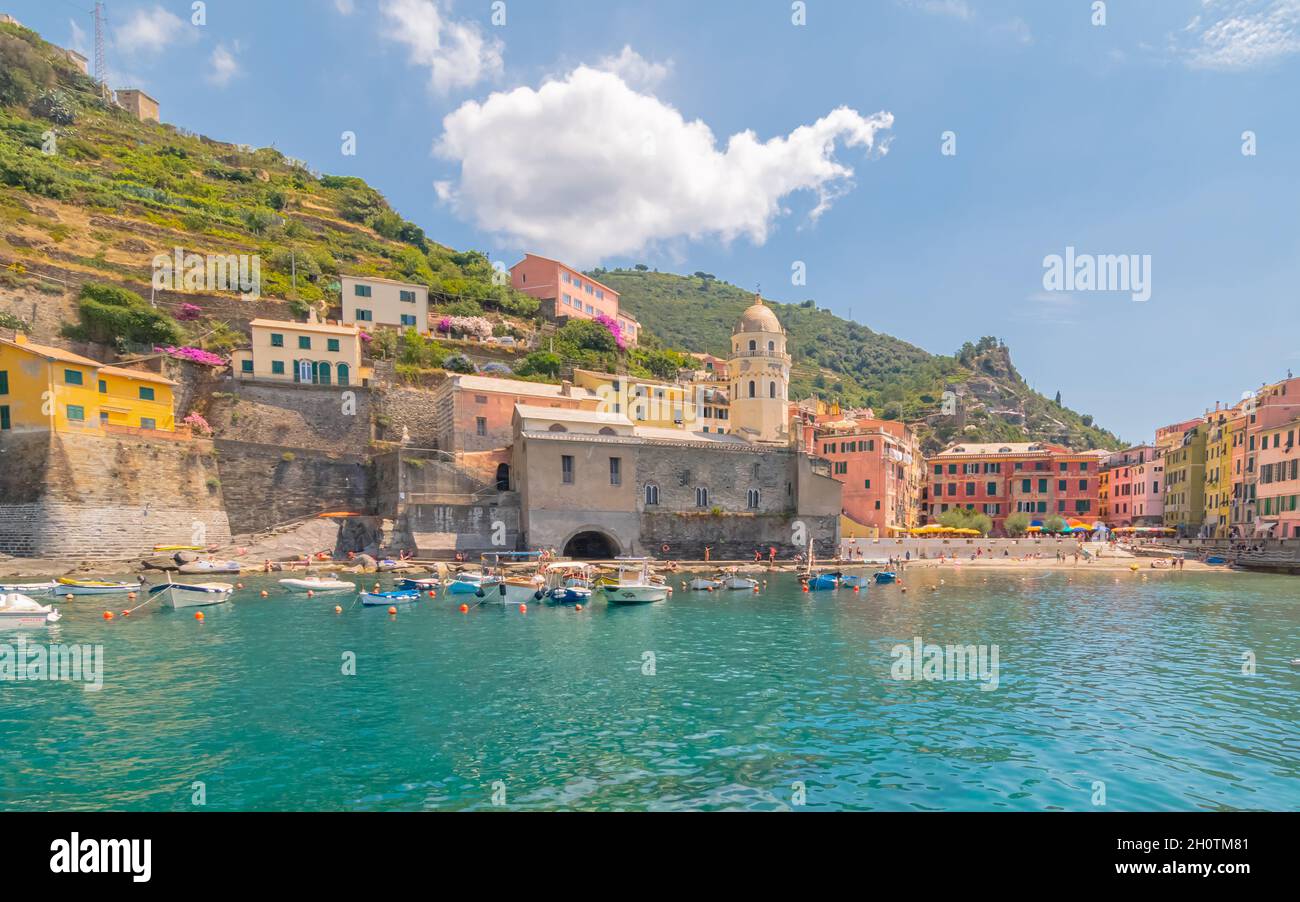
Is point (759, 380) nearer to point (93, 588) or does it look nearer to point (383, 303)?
point (383, 303)

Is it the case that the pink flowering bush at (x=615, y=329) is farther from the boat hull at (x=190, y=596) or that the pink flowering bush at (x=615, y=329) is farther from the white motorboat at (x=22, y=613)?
the white motorboat at (x=22, y=613)

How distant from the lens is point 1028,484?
254ft

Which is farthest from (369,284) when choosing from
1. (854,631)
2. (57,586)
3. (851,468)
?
(854,631)

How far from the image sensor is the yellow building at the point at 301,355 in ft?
169

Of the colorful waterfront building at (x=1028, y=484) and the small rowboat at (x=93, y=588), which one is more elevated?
the colorful waterfront building at (x=1028, y=484)

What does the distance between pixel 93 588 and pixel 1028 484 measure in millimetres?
81110

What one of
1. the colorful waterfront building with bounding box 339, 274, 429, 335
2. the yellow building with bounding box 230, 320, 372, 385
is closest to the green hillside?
the colorful waterfront building with bounding box 339, 274, 429, 335

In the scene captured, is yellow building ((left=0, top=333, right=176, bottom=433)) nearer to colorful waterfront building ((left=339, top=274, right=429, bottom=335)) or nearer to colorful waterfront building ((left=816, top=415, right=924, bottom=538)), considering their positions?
colorful waterfront building ((left=339, top=274, right=429, bottom=335))

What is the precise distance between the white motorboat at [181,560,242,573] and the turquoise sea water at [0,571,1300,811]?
10.2 m

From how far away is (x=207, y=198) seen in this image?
258ft

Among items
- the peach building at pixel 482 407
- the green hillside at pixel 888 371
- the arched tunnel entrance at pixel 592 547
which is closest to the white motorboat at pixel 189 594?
the peach building at pixel 482 407

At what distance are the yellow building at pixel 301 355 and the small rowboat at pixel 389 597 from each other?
25904 mm

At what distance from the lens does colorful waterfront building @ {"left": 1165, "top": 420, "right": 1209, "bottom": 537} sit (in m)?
70.0
